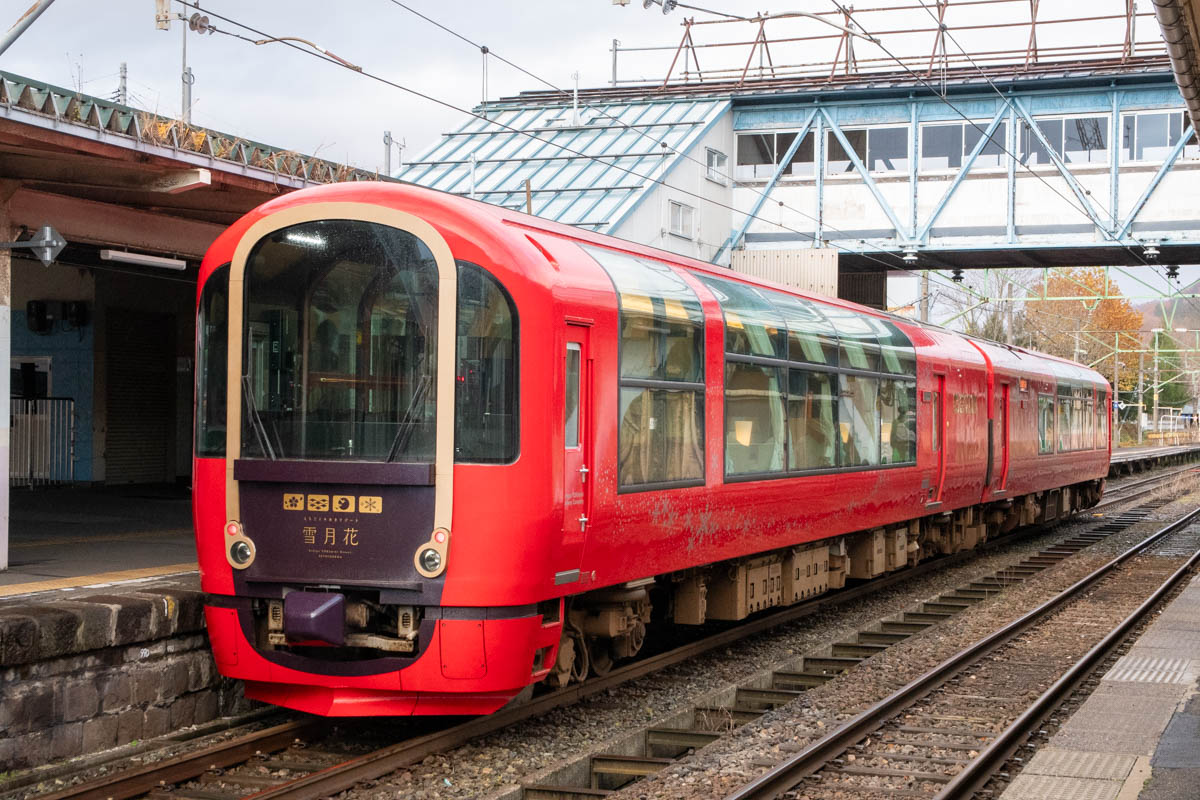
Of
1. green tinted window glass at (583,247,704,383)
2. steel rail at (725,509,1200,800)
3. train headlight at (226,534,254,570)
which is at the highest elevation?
green tinted window glass at (583,247,704,383)

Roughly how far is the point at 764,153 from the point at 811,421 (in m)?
21.9

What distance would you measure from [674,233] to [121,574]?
21.9m

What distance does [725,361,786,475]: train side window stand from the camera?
953cm

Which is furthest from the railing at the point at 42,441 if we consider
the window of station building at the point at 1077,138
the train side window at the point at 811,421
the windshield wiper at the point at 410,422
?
the window of station building at the point at 1077,138

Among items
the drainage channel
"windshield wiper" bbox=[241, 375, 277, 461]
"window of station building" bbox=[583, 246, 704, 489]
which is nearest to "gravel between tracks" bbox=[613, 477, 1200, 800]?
the drainage channel

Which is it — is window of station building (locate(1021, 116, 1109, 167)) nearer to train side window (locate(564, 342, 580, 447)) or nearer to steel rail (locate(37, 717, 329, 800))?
train side window (locate(564, 342, 580, 447))

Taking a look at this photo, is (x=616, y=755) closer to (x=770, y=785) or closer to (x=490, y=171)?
(x=770, y=785)

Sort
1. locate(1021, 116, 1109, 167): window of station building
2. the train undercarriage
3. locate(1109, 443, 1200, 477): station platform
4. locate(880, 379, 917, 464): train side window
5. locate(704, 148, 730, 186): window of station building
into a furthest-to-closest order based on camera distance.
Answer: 1. locate(1109, 443, 1200, 477): station platform
2. locate(704, 148, 730, 186): window of station building
3. locate(1021, 116, 1109, 167): window of station building
4. locate(880, 379, 917, 464): train side window
5. the train undercarriage

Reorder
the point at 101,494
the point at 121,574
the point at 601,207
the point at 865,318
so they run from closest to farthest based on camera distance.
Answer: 1. the point at 121,574
2. the point at 865,318
3. the point at 101,494
4. the point at 601,207

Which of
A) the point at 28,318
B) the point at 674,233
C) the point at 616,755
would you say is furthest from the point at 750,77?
the point at 616,755

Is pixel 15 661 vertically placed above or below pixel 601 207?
below

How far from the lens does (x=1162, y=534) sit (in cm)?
2197

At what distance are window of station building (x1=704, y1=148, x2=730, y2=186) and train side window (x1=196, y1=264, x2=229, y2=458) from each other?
2399 cm

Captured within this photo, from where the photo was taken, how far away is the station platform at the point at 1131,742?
19.9 ft
